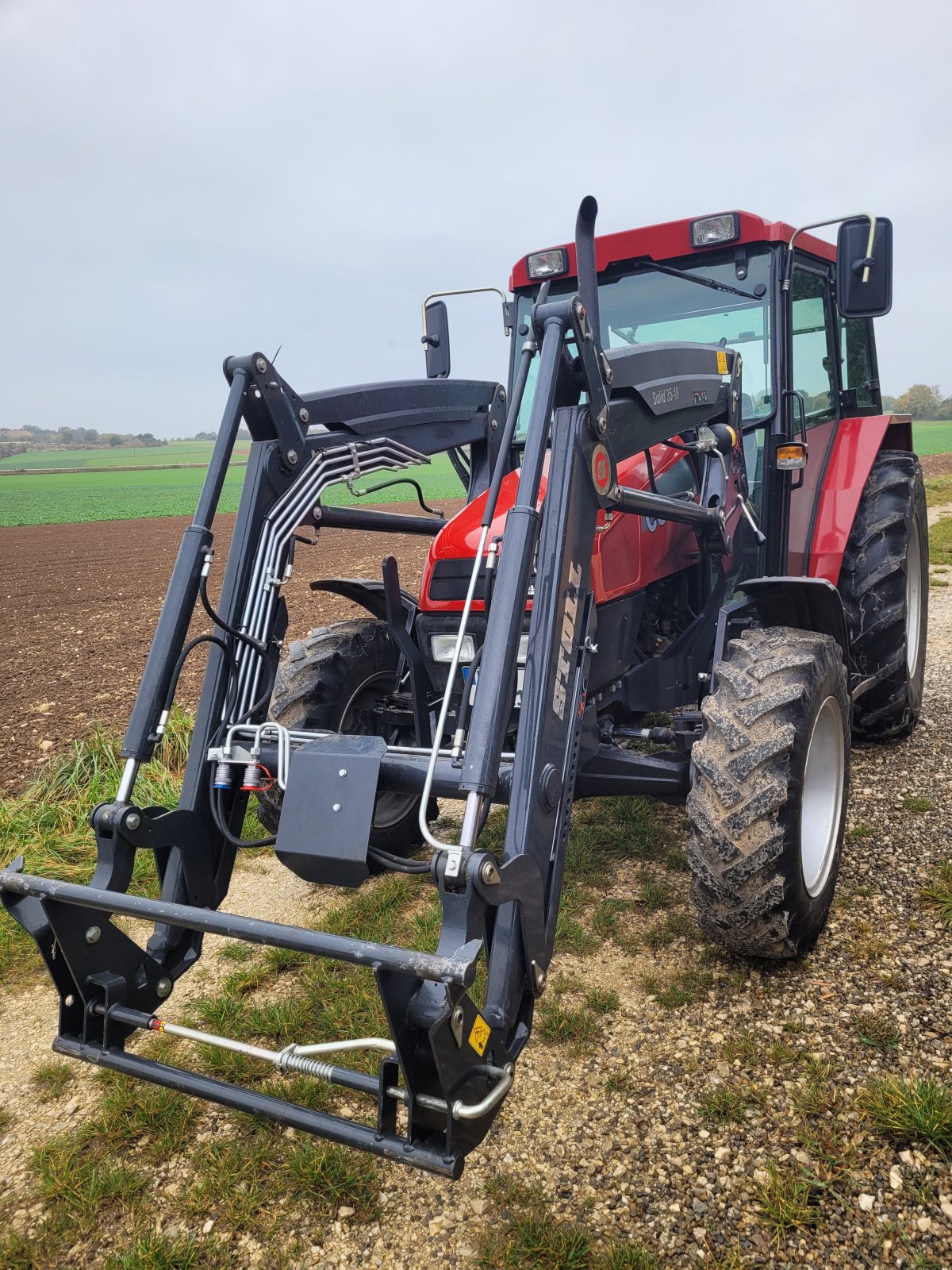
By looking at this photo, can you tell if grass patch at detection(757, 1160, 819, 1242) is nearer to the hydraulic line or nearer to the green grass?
the hydraulic line

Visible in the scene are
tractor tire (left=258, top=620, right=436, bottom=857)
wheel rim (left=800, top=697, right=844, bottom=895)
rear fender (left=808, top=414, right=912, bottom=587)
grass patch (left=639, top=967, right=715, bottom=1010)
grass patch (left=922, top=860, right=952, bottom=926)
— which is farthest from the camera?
rear fender (left=808, top=414, right=912, bottom=587)

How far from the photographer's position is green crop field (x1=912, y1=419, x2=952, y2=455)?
4169 cm

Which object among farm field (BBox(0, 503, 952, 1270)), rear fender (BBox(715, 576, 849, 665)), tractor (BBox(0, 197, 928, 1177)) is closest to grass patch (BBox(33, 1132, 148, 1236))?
farm field (BBox(0, 503, 952, 1270))

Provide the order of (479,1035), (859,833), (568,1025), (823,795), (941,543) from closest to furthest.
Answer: (479,1035) < (568,1025) < (823,795) < (859,833) < (941,543)

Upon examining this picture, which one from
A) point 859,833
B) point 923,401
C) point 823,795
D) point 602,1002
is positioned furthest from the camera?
point 923,401

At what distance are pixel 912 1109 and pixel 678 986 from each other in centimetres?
81

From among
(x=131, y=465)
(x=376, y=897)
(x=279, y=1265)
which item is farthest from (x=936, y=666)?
(x=131, y=465)

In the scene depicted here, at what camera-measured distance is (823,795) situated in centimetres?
319

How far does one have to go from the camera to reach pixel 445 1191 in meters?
2.22

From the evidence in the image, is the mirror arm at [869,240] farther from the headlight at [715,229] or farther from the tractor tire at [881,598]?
the tractor tire at [881,598]

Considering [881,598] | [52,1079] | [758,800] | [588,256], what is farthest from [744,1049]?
[881,598]

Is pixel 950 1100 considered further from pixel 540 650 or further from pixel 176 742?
pixel 176 742

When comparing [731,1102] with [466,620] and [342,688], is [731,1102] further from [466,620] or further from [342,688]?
[342,688]

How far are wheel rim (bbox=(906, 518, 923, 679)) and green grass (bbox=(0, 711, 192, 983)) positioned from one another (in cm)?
403
